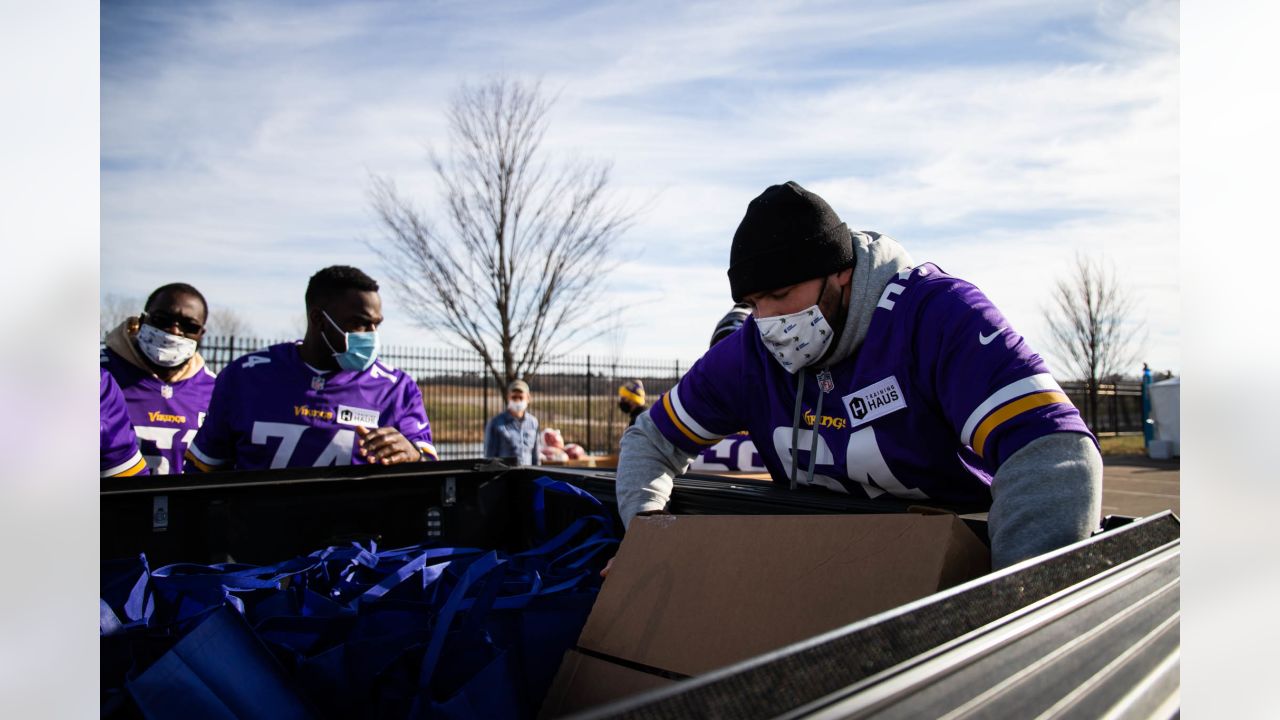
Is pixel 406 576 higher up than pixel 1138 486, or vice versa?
pixel 406 576

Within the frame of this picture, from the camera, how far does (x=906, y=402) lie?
2.09 m

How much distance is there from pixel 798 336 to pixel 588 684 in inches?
44.9

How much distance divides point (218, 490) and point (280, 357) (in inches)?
54.5

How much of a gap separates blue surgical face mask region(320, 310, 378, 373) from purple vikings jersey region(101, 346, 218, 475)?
92cm

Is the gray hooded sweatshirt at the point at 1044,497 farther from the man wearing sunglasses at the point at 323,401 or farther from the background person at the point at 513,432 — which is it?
the background person at the point at 513,432

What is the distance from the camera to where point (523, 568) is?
2.33 m

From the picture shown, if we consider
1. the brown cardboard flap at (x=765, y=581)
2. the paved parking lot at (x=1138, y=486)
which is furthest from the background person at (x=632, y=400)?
the brown cardboard flap at (x=765, y=581)

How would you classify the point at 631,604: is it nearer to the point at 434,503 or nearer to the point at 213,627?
the point at 213,627

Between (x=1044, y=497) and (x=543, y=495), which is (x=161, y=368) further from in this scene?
(x=1044, y=497)

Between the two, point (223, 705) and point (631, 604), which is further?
point (631, 604)

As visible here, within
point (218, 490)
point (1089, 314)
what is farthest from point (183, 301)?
point (1089, 314)

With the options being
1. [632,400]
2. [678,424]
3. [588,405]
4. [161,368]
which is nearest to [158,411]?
[161,368]

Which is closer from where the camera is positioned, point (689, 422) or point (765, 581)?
point (765, 581)

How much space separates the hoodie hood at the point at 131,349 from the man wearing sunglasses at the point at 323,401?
83 cm
